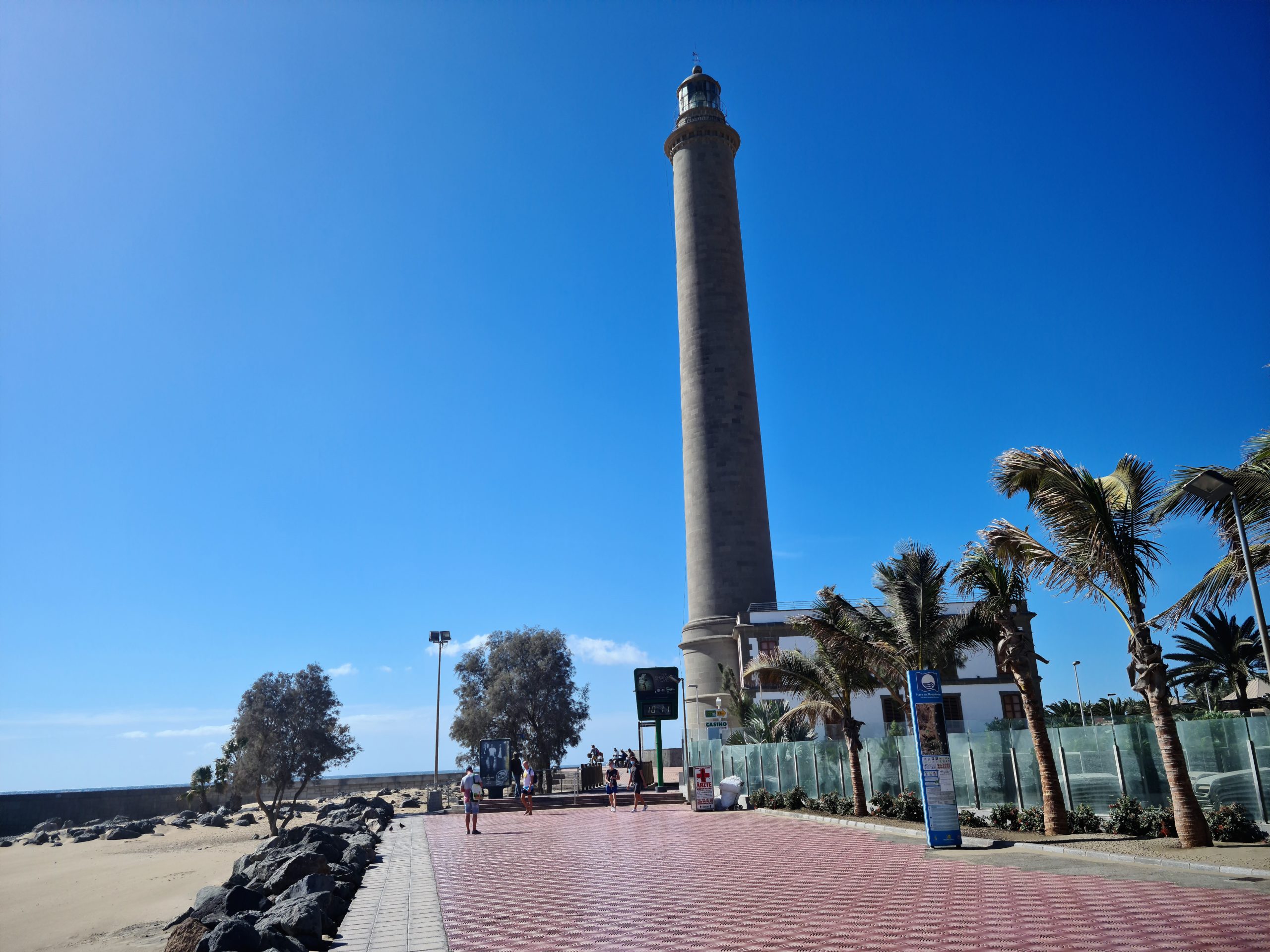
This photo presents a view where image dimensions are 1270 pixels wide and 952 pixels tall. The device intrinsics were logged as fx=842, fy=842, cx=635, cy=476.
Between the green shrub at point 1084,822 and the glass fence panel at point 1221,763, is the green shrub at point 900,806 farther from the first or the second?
the glass fence panel at point 1221,763

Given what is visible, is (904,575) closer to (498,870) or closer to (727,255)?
(498,870)

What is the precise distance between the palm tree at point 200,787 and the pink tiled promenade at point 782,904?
151 ft

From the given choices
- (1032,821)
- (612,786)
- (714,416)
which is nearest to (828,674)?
(1032,821)

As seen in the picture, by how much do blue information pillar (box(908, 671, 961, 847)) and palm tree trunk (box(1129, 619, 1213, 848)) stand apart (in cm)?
364

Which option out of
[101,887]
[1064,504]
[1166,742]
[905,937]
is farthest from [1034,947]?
[101,887]

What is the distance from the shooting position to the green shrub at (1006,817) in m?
18.1

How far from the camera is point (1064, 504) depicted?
49.4 feet

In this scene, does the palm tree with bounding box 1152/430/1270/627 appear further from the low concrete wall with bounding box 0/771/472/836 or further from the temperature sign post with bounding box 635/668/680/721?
the low concrete wall with bounding box 0/771/472/836

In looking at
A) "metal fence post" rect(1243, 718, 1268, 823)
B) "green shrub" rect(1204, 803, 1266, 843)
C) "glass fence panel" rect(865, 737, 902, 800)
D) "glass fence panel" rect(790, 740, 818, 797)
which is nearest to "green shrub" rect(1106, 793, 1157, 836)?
"green shrub" rect(1204, 803, 1266, 843)

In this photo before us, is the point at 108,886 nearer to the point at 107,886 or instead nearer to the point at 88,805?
the point at 107,886

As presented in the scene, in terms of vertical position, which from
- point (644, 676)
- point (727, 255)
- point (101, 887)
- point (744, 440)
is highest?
point (727, 255)

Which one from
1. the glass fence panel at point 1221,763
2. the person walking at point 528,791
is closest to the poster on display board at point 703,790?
the person walking at point 528,791

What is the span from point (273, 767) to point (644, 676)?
21.1m

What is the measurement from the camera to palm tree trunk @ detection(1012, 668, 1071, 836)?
16.6 meters
